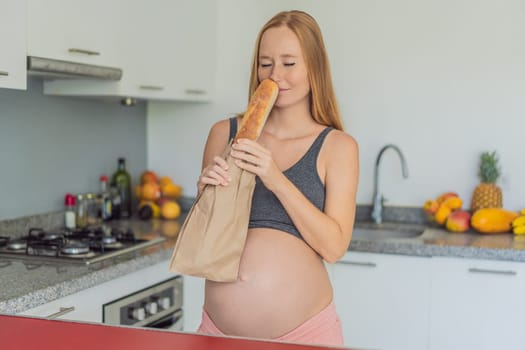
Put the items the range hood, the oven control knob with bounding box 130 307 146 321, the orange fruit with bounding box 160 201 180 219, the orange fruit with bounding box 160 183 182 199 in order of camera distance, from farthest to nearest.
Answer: the orange fruit with bounding box 160 183 182 199, the orange fruit with bounding box 160 201 180 219, the oven control knob with bounding box 130 307 146 321, the range hood

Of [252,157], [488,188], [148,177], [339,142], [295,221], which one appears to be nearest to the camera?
[252,157]

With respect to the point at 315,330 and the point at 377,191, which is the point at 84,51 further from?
the point at 377,191

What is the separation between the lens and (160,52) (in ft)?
9.56

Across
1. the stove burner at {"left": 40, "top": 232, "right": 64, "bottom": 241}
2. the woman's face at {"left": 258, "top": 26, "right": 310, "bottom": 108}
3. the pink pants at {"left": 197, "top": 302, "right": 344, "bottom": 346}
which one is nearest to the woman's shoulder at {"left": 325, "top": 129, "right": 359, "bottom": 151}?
the woman's face at {"left": 258, "top": 26, "right": 310, "bottom": 108}

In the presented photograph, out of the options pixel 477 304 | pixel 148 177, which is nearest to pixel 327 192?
pixel 477 304

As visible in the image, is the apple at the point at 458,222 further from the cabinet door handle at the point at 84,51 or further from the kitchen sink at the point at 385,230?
the cabinet door handle at the point at 84,51

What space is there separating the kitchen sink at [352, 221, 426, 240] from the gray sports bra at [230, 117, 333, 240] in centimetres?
142

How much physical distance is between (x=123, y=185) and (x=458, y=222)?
57.5 inches

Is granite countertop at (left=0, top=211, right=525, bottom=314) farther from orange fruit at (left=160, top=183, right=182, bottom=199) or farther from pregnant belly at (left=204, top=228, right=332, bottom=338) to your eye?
pregnant belly at (left=204, top=228, right=332, bottom=338)

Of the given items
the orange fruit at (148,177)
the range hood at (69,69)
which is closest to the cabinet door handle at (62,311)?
the range hood at (69,69)

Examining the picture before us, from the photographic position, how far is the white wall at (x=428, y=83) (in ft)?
9.89

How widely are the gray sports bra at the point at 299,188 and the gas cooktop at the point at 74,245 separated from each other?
75 cm

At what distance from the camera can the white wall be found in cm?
302

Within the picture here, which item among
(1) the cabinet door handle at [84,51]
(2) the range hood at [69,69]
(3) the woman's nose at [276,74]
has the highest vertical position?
(1) the cabinet door handle at [84,51]
